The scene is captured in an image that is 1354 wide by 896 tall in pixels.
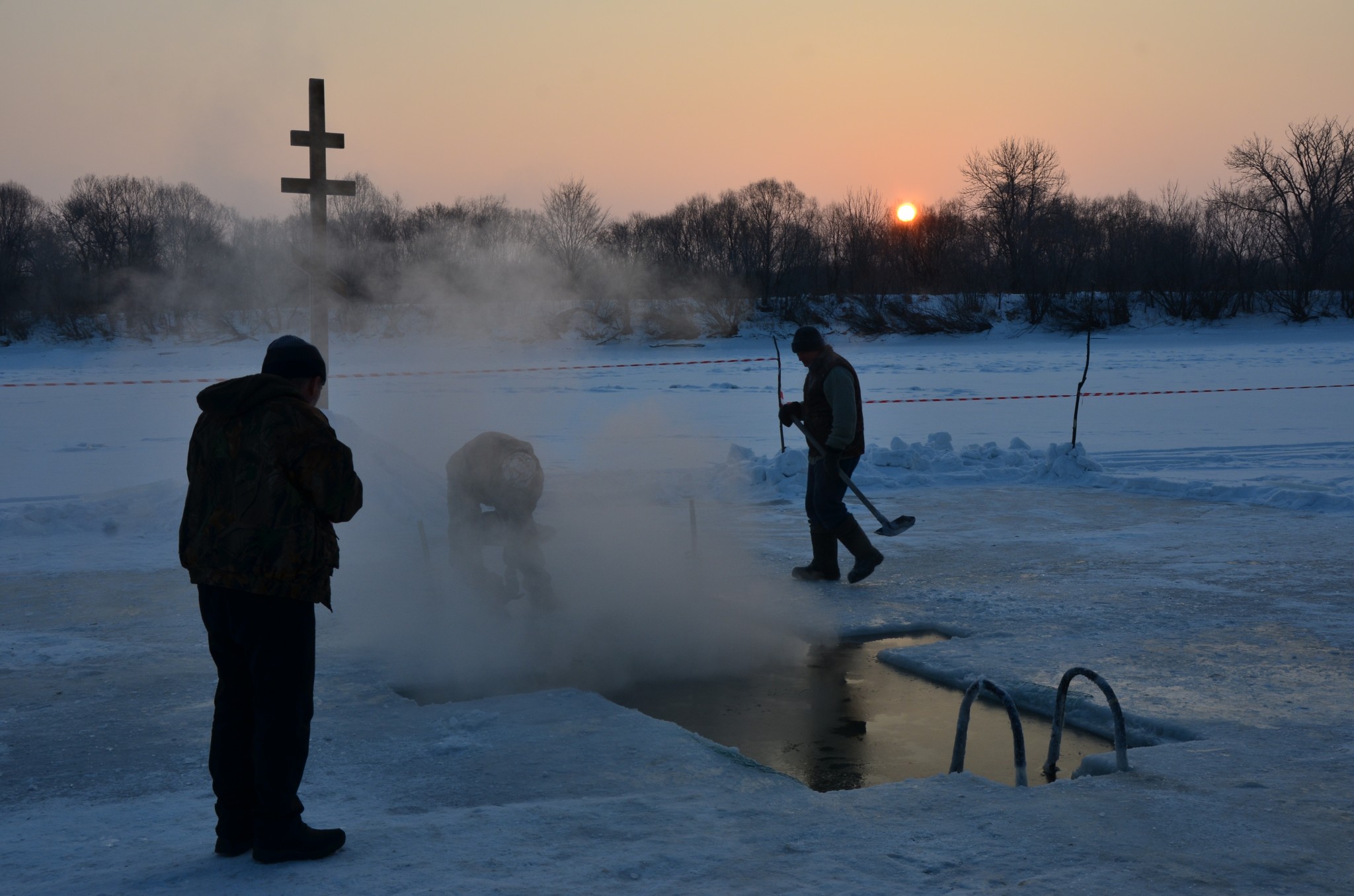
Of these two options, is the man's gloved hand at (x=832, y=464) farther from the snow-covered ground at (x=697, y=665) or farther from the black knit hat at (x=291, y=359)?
the black knit hat at (x=291, y=359)

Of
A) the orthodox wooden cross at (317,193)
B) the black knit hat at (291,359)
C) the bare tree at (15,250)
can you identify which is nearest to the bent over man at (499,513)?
the black knit hat at (291,359)

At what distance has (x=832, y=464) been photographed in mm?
7566

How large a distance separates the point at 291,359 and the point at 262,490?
0.40 meters

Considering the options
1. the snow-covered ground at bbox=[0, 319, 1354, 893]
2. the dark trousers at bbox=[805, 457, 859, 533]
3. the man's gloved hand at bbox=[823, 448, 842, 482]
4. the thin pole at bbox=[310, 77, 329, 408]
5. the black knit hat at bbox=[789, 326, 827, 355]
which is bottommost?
the snow-covered ground at bbox=[0, 319, 1354, 893]

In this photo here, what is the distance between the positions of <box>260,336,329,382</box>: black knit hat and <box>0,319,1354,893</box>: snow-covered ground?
4.60 ft

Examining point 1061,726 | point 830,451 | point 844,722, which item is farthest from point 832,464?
point 1061,726

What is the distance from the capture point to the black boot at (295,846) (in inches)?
125

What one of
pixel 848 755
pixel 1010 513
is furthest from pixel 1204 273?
pixel 848 755

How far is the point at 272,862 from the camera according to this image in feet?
10.4

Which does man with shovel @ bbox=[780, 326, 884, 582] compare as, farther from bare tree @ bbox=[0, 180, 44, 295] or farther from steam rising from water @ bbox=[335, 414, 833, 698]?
bare tree @ bbox=[0, 180, 44, 295]

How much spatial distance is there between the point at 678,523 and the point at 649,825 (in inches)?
253

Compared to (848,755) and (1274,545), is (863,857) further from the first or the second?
(1274,545)

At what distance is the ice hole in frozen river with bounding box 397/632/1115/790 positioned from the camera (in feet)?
14.3

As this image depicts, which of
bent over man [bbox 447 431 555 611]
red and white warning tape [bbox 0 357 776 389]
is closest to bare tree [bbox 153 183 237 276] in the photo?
red and white warning tape [bbox 0 357 776 389]
